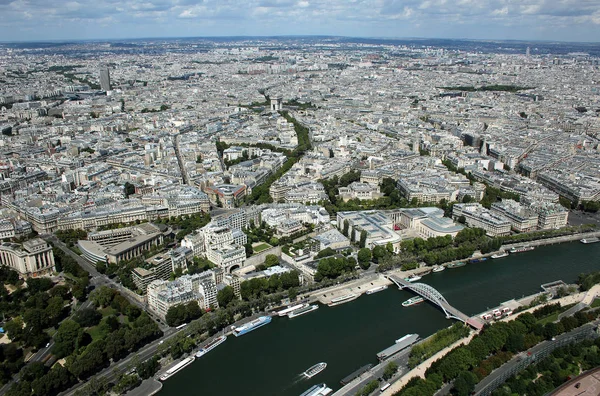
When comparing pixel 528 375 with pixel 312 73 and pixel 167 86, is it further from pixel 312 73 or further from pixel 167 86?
pixel 312 73

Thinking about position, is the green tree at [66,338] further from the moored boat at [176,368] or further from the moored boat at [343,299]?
the moored boat at [343,299]

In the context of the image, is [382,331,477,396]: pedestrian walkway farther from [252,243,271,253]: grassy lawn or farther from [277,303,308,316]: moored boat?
[252,243,271,253]: grassy lawn

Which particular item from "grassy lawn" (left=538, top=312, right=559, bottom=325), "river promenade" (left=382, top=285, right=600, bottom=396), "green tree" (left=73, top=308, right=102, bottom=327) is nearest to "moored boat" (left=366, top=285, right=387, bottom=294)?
"river promenade" (left=382, top=285, right=600, bottom=396)

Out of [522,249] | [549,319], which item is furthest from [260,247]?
[522,249]

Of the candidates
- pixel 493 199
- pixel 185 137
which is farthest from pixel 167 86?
pixel 493 199

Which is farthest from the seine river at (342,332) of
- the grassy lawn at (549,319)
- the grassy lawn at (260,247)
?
the grassy lawn at (260,247)

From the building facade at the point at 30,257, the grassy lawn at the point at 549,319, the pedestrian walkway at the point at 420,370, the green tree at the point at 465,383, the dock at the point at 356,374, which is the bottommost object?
the dock at the point at 356,374

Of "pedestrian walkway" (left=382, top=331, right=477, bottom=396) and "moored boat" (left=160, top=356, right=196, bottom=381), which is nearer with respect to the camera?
"pedestrian walkway" (left=382, top=331, right=477, bottom=396)
